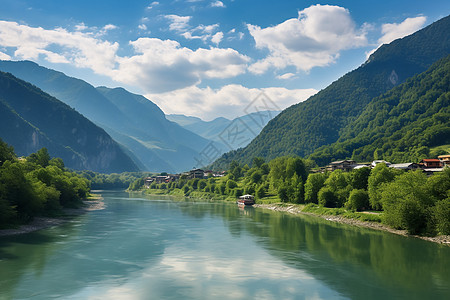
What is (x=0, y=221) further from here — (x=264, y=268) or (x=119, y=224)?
(x=264, y=268)

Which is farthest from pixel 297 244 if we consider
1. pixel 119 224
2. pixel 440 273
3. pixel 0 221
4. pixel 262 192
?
pixel 262 192

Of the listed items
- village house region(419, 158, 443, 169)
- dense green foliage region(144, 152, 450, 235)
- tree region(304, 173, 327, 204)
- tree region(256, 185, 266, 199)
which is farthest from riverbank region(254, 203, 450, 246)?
village house region(419, 158, 443, 169)

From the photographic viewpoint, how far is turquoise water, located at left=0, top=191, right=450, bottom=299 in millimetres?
27203

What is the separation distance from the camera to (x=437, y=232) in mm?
46375

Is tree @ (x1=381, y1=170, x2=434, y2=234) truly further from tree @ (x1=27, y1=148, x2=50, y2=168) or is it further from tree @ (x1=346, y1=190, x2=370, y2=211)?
tree @ (x1=27, y1=148, x2=50, y2=168)

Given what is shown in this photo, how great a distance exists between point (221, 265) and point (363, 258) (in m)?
16.4

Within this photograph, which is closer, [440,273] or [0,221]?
[440,273]

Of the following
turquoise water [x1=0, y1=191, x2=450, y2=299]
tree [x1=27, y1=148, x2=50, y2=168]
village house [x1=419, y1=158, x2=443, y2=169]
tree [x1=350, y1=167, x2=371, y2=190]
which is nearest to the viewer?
turquoise water [x1=0, y1=191, x2=450, y2=299]

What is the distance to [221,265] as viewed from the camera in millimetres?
35562

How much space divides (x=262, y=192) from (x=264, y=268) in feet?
286

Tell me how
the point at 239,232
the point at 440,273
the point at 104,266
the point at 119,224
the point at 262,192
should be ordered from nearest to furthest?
1. the point at 440,273
2. the point at 104,266
3. the point at 239,232
4. the point at 119,224
5. the point at 262,192

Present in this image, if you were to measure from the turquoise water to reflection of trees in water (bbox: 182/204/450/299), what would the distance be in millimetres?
94

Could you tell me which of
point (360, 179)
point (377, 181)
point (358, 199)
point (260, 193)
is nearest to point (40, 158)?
point (260, 193)

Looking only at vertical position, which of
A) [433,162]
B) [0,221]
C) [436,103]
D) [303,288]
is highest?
[436,103]
